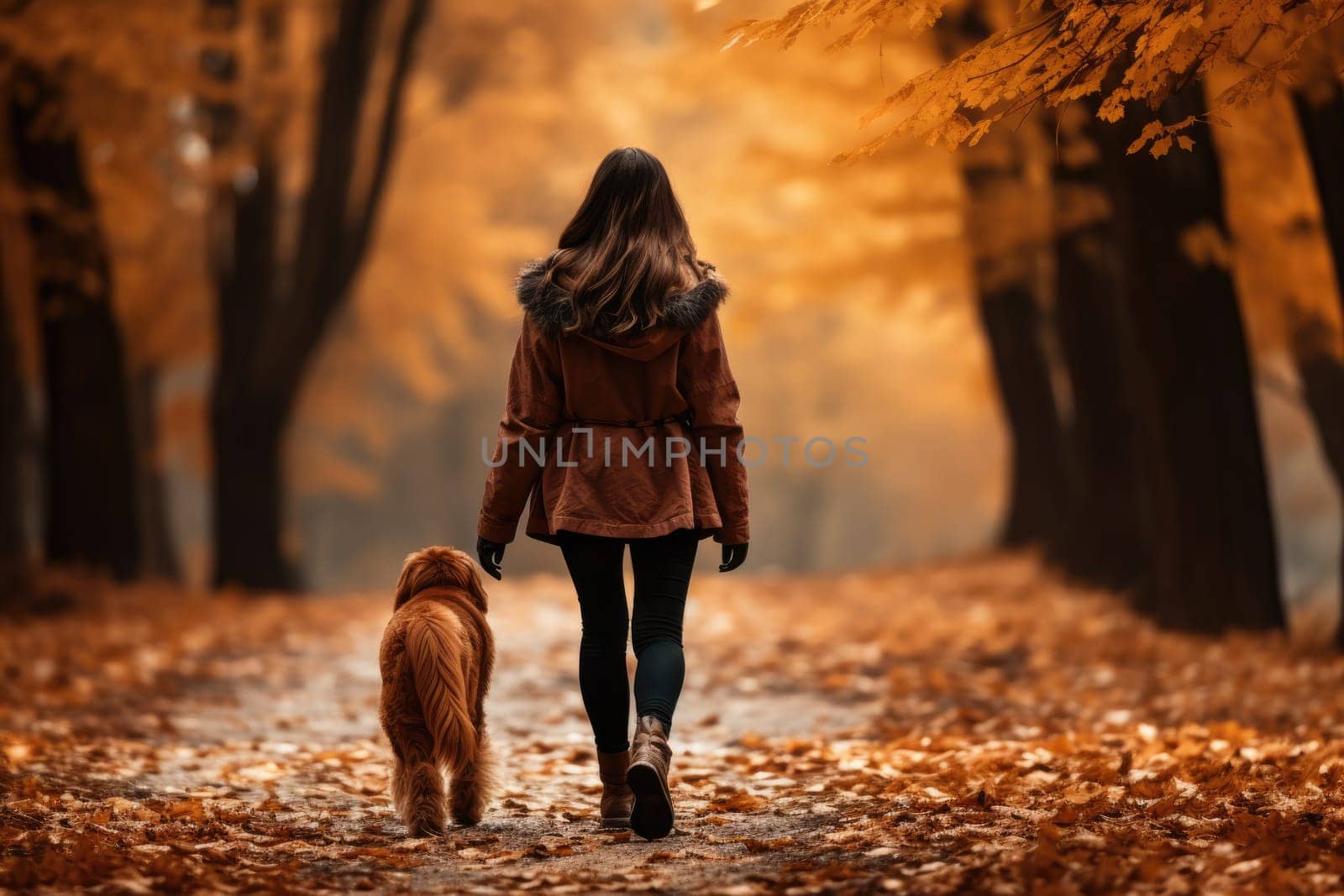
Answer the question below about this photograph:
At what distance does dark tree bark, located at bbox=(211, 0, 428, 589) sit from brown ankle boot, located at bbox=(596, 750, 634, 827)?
9786mm

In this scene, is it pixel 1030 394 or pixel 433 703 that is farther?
pixel 1030 394

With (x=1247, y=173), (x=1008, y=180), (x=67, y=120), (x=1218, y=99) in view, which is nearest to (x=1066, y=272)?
(x=1008, y=180)

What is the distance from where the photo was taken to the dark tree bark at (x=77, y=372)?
11.2m

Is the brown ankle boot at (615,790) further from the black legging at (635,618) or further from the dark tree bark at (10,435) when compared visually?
the dark tree bark at (10,435)

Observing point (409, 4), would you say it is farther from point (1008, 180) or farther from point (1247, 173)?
point (1247, 173)

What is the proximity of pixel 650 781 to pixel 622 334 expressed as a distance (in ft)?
4.54

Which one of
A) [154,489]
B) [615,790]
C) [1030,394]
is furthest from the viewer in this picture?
[154,489]

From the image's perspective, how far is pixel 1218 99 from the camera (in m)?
4.41

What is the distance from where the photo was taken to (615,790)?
15.0 ft

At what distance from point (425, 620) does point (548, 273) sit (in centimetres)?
119

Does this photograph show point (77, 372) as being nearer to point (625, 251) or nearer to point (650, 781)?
point (625, 251)

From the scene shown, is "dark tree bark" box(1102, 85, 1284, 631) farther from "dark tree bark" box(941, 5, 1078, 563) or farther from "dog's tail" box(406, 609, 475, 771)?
"dog's tail" box(406, 609, 475, 771)

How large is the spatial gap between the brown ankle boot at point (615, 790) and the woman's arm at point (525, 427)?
837 millimetres

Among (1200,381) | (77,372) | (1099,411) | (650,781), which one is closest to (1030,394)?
(1099,411)
